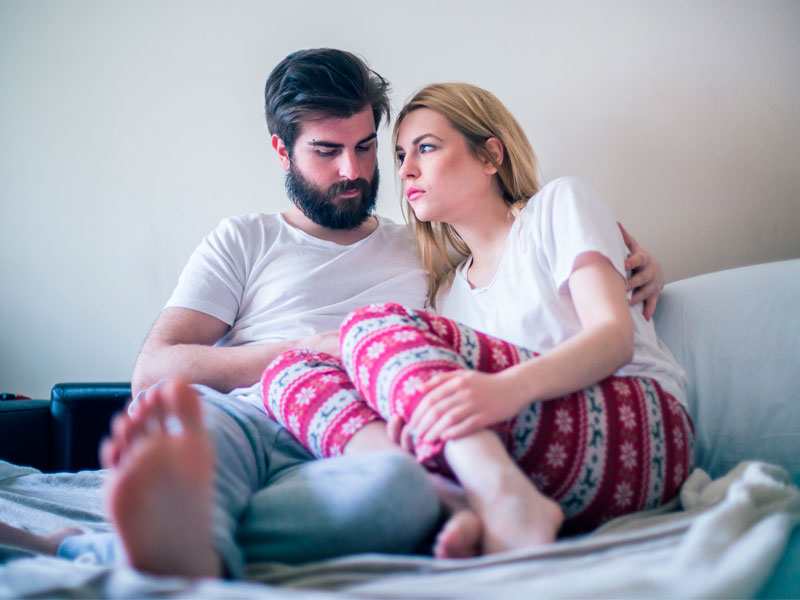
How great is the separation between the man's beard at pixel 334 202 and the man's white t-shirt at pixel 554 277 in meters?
0.41

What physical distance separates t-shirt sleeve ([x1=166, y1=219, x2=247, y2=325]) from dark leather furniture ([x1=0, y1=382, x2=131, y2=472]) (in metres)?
0.30

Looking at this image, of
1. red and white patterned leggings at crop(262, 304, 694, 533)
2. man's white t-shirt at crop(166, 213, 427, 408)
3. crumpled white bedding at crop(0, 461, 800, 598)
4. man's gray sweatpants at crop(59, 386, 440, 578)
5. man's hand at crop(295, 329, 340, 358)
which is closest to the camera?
crumpled white bedding at crop(0, 461, 800, 598)

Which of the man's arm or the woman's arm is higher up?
the woman's arm

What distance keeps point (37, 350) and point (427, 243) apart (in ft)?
4.35

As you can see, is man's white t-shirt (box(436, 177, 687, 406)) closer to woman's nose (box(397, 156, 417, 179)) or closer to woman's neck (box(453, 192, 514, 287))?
woman's neck (box(453, 192, 514, 287))

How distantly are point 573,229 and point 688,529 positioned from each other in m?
0.46

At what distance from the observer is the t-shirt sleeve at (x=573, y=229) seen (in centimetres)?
87

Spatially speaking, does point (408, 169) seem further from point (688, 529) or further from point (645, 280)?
point (688, 529)

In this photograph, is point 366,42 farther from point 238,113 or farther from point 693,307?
point 693,307

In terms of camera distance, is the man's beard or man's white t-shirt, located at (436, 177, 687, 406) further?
the man's beard

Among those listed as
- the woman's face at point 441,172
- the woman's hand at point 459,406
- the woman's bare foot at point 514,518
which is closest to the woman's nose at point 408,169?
the woman's face at point 441,172

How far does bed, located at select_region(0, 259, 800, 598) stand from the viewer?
0.47m

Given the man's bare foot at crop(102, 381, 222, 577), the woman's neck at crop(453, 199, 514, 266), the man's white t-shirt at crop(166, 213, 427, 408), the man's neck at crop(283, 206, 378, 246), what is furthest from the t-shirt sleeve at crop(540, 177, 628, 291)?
the man's bare foot at crop(102, 381, 222, 577)

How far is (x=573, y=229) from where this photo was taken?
0.90m
